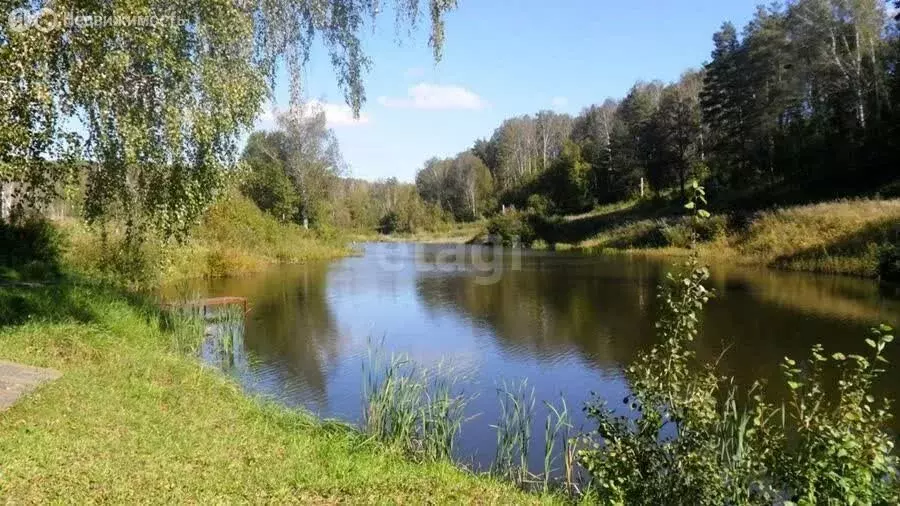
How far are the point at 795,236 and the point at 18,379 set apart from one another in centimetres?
2833

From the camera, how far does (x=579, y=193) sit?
62.2 m

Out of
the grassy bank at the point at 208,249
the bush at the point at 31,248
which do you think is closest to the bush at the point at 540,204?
the grassy bank at the point at 208,249

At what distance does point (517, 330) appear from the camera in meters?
14.8

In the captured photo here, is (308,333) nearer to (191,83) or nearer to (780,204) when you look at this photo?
(191,83)

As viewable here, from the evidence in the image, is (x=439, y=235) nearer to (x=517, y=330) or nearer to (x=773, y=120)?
(x=773, y=120)

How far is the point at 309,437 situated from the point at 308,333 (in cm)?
825

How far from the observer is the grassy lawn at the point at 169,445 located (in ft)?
14.5

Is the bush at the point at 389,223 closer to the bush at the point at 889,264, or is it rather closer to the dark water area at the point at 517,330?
the dark water area at the point at 517,330

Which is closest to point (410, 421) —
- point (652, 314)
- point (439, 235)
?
point (652, 314)

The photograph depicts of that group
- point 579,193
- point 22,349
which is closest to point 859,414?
point 22,349

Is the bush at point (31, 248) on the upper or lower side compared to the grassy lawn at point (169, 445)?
upper

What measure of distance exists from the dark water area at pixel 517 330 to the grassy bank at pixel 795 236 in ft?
4.41

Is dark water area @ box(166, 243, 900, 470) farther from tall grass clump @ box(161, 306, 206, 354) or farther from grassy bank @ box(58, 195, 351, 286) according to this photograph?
grassy bank @ box(58, 195, 351, 286)

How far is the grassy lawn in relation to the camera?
442 centimetres
